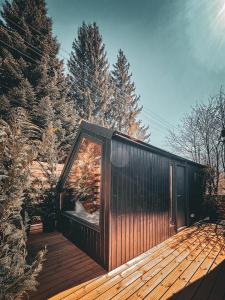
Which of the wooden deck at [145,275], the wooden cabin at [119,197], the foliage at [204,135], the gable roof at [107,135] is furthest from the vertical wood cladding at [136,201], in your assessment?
the foliage at [204,135]

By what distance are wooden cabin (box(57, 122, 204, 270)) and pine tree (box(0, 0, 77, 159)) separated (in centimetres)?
641

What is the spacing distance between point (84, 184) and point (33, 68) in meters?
9.36

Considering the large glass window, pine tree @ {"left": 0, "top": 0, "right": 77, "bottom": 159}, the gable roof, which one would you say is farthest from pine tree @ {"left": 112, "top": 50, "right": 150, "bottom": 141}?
the gable roof

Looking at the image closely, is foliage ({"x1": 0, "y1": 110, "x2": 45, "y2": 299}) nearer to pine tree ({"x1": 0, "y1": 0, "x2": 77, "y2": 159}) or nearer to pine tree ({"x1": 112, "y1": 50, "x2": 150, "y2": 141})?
pine tree ({"x1": 0, "y1": 0, "x2": 77, "y2": 159})

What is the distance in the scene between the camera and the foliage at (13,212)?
6.30 ft

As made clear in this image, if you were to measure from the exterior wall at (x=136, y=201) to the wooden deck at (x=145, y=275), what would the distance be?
258 mm

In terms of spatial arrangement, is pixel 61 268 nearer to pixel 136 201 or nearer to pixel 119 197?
pixel 119 197

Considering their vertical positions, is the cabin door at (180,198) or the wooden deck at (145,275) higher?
the cabin door at (180,198)

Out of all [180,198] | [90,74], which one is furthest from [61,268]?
[90,74]

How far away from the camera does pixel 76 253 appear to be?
13.4 ft

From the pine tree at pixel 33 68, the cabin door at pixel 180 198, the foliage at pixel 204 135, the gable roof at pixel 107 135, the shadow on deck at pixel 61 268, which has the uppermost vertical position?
the pine tree at pixel 33 68

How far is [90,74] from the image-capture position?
1723 centimetres

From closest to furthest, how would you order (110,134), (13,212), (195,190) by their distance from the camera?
(13,212)
(110,134)
(195,190)

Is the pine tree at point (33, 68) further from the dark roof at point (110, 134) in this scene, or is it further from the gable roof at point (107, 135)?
the dark roof at point (110, 134)
